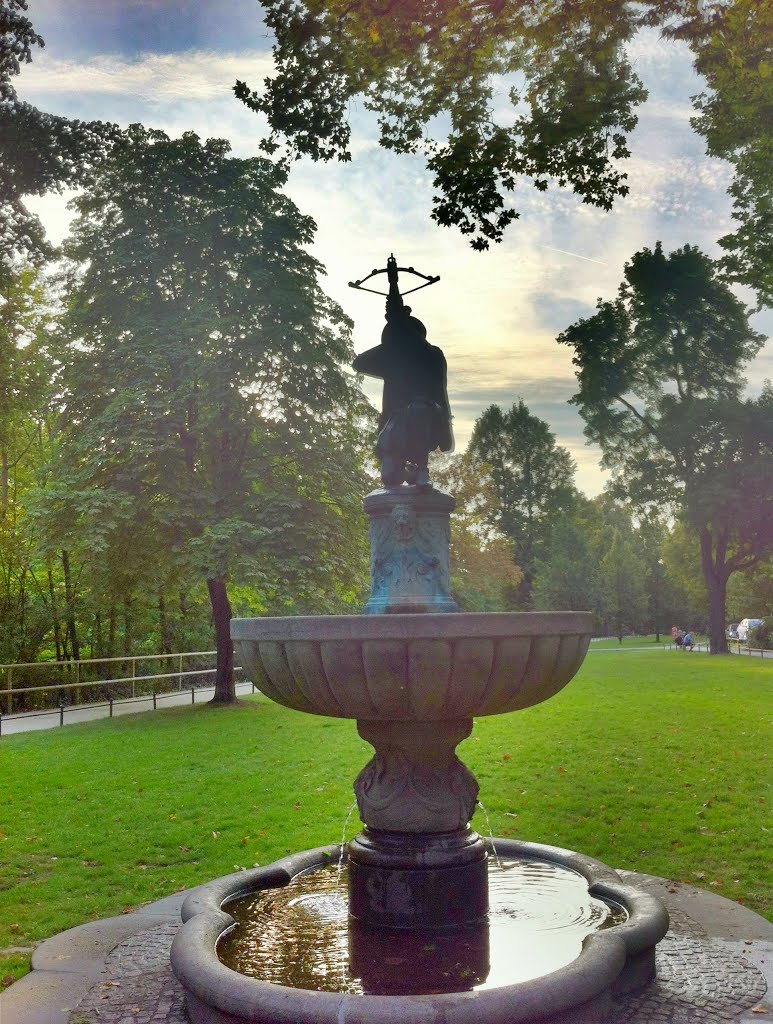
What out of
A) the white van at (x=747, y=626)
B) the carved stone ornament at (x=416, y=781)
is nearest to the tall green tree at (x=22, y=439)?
the carved stone ornament at (x=416, y=781)

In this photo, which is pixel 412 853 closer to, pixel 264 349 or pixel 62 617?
pixel 264 349

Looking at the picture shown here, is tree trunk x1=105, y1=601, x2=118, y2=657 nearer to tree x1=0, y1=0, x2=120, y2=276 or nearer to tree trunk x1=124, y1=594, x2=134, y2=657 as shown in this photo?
tree trunk x1=124, y1=594, x2=134, y2=657

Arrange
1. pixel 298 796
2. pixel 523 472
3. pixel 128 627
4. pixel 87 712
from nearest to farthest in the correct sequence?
pixel 298 796 → pixel 87 712 → pixel 128 627 → pixel 523 472

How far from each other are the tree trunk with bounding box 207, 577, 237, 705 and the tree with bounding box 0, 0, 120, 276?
27.2 ft

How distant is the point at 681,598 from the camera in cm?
6619

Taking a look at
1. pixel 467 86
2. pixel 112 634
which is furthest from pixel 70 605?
pixel 467 86

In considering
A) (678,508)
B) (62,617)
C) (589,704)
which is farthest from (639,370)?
(62,617)

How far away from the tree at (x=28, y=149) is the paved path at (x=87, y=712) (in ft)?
27.9

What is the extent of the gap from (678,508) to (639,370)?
18.6ft

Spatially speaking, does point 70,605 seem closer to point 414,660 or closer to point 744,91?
point 744,91

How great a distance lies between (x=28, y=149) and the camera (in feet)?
44.1

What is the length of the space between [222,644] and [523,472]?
4511 centimetres

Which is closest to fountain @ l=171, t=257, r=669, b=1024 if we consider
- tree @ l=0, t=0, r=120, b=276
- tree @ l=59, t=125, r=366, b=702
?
tree @ l=0, t=0, r=120, b=276

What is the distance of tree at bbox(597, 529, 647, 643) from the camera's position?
195 ft
